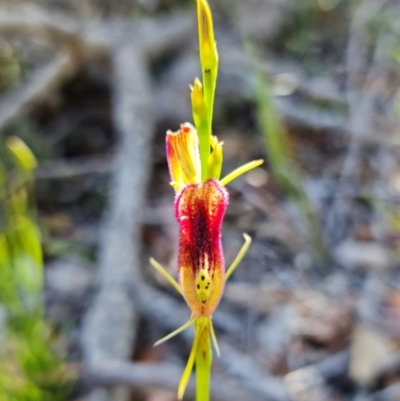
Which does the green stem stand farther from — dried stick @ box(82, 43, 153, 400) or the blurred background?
dried stick @ box(82, 43, 153, 400)

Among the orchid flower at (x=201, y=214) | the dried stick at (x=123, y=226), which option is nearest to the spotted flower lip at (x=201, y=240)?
the orchid flower at (x=201, y=214)

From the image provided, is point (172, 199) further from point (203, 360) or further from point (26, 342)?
point (203, 360)

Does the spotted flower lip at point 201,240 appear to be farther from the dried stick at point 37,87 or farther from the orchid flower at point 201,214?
the dried stick at point 37,87

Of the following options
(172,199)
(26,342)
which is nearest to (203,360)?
(26,342)

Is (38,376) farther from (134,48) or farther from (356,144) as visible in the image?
(134,48)

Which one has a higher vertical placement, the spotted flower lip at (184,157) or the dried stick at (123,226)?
the spotted flower lip at (184,157)

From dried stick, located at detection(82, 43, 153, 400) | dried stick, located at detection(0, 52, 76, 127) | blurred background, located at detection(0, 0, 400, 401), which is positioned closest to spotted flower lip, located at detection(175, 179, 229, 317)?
blurred background, located at detection(0, 0, 400, 401)
